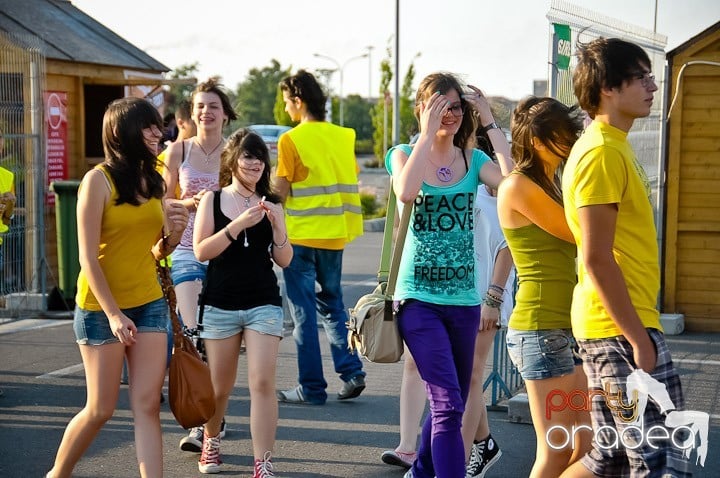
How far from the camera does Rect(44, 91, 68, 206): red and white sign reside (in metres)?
12.6

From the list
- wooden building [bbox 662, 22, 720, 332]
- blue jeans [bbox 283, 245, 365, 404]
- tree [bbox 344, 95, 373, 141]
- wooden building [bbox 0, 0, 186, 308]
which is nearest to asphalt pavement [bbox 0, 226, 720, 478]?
blue jeans [bbox 283, 245, 365, 404]

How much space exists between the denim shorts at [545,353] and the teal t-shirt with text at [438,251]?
636mm

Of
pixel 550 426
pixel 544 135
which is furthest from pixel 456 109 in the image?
pixel 550 426

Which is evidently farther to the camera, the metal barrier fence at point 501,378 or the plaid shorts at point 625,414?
the metal barrier fence at point 501,378

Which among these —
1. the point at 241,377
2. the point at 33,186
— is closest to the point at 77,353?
the point at 241,377

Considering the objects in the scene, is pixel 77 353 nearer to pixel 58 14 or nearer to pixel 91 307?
pixel 91 307

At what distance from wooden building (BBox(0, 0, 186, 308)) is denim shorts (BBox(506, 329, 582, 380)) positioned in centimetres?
783

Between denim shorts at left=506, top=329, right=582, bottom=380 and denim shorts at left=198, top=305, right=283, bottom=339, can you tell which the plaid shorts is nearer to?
denim shorts at left=506, top=329, right=582, bottom=380

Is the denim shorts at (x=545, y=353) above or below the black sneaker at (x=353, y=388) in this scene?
above

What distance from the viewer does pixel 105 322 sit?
15.2 ft

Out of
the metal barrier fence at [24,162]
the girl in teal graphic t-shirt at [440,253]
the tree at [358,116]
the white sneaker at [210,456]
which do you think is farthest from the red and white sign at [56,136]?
the tree at [358,116]

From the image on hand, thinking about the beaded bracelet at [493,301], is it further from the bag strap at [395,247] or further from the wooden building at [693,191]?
the wooden building at [693,191]

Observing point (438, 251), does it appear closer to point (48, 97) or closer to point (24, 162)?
point (24, 162)

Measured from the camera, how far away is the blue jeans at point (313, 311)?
7059 millimetres
